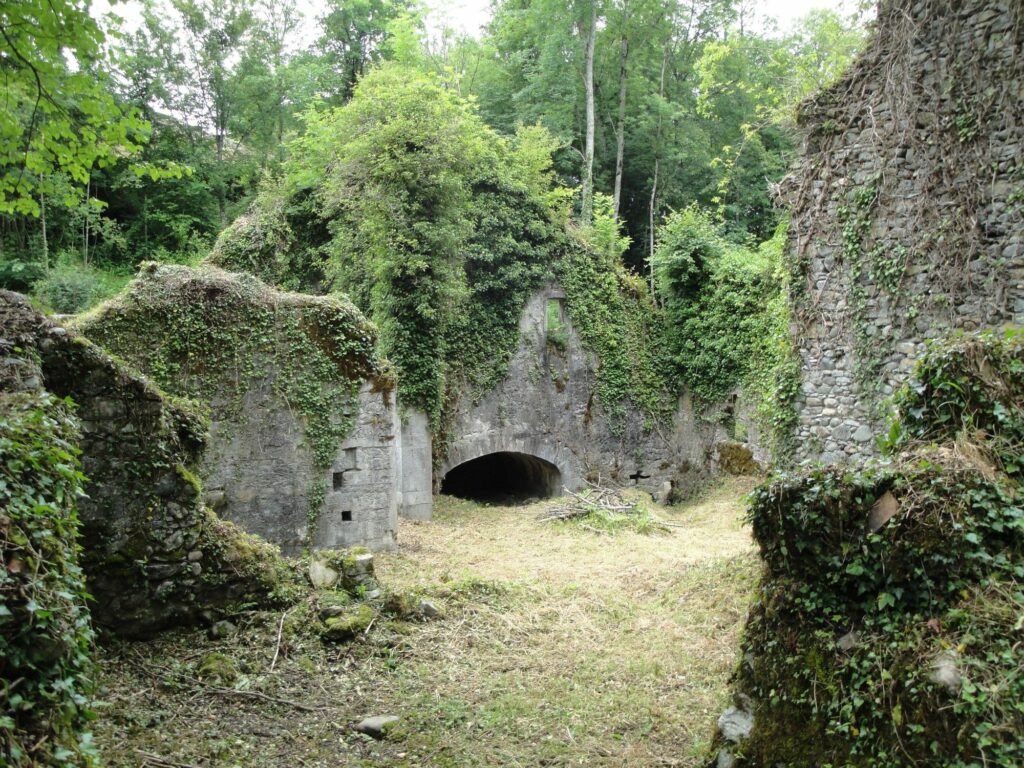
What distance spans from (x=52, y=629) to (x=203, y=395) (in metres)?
7.02

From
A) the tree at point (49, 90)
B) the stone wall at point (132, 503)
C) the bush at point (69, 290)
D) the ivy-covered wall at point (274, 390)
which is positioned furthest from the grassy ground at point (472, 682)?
the bush at point (69, 290)

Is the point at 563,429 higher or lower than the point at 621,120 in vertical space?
lower

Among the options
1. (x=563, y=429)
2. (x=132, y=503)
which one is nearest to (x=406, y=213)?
(x=563, y=429)

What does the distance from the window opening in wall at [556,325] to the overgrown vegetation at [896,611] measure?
1278 centimetres

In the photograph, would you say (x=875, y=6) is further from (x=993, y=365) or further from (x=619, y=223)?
(x=619, y=223)

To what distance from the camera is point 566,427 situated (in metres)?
16.9

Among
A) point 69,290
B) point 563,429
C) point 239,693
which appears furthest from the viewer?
point 69,290

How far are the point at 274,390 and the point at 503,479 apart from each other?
1014 cm

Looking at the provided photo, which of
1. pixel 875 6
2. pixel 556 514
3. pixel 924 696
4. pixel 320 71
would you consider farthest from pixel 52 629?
pixel 320 71

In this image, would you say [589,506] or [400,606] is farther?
[589,506]

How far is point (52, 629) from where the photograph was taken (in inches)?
110

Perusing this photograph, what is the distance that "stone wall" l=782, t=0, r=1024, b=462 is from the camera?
730 centimetres

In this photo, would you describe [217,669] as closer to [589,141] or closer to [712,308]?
[712,308]

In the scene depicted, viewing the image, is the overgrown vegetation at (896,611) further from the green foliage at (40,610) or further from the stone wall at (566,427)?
the stone wall at (566,427)
